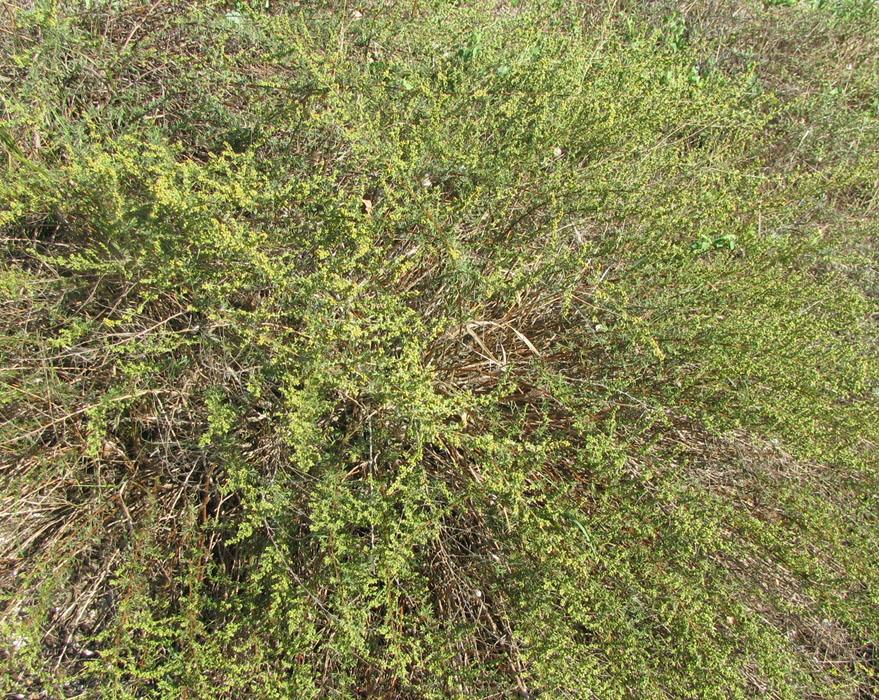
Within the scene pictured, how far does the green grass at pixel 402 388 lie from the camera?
1.85m

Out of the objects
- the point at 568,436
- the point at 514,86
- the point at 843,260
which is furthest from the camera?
the point at 843,260

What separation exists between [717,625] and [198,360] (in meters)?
2.18

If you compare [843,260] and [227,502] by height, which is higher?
[843,260]

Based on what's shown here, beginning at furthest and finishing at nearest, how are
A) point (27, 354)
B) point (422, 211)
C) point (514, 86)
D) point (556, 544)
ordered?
point (514, 86) → point (27, 354) → point (422, 211) → point (556, 544)

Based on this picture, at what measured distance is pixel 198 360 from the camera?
7.54ft

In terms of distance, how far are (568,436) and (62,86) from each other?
8.76 feet

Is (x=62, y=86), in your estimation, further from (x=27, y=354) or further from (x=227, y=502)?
(x=227, y=502)

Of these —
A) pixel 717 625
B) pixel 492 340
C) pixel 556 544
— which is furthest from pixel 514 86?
pixel 717 625

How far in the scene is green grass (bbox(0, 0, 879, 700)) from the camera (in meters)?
1.85

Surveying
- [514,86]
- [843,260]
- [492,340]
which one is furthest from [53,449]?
[843,260]

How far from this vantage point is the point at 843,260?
312cm

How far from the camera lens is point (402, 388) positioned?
1.79 meters

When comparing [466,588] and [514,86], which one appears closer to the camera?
[466,588]

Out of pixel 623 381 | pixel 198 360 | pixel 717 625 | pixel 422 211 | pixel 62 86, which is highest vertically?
pixel 422 211
